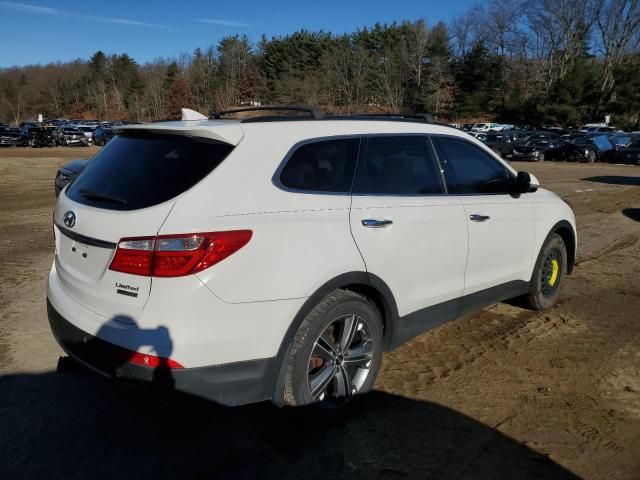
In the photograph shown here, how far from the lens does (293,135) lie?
10.0ft

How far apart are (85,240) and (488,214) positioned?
276cm

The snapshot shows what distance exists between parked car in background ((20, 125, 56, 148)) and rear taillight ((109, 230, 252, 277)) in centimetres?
4524

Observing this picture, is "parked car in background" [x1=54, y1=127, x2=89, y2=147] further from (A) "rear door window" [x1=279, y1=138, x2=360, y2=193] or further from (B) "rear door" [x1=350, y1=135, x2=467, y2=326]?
(A) "rear door window" [x1=279, y1=138, x2=360, y2=193]

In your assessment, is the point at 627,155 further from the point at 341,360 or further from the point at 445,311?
the point at 341,360

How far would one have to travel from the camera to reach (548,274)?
519 centimetres

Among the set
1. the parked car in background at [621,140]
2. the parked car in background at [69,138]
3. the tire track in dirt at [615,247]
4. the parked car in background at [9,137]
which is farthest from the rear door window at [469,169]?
the parked car in background at [69,138]

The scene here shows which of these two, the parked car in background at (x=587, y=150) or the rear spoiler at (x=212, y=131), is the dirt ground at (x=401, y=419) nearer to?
the rear spoiler at (x=212, y=131)

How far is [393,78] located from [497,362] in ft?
260

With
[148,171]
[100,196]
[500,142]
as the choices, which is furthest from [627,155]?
[100,196]

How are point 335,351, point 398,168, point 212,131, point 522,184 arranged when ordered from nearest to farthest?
point 212,131
point 335,351
point 398,168
point 522,184

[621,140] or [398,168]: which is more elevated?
[398,168]

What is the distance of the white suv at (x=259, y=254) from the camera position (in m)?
2.57

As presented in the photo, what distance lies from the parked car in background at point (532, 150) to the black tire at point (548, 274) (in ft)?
96.2

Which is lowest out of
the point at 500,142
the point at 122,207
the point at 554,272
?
the point at 500,142
